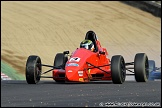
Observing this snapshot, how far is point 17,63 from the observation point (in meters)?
29.4

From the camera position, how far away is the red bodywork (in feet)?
59.3

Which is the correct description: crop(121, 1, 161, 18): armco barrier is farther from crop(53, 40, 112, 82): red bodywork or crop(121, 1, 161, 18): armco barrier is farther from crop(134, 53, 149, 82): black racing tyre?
crop(134, 53, 149, 82): black racing tyre

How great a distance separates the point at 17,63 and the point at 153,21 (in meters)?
20.0

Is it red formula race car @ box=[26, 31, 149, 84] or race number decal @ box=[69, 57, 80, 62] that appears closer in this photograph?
red formula race car @ box=[26, 31, 149, 84]

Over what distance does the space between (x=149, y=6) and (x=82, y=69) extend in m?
32.6

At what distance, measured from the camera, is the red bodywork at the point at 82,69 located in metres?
18.1

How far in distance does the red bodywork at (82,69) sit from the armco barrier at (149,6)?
97.0 ft

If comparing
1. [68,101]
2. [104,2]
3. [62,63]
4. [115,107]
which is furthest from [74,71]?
[104,2]

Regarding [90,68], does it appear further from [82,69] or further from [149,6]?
[149,6]

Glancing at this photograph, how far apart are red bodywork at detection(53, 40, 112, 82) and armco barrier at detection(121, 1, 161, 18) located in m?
29.6

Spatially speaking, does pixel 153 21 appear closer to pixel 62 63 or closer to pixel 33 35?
pixel 33 35

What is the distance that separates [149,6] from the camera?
50219mm

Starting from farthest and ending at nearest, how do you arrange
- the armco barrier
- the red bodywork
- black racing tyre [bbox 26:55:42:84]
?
the armco barrier < black racing tyre [bbox 26:55:42:84] < the red bodywork

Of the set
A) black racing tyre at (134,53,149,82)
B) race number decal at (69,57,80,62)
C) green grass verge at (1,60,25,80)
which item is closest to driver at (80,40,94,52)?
race number decal at (69,57,80,62)
